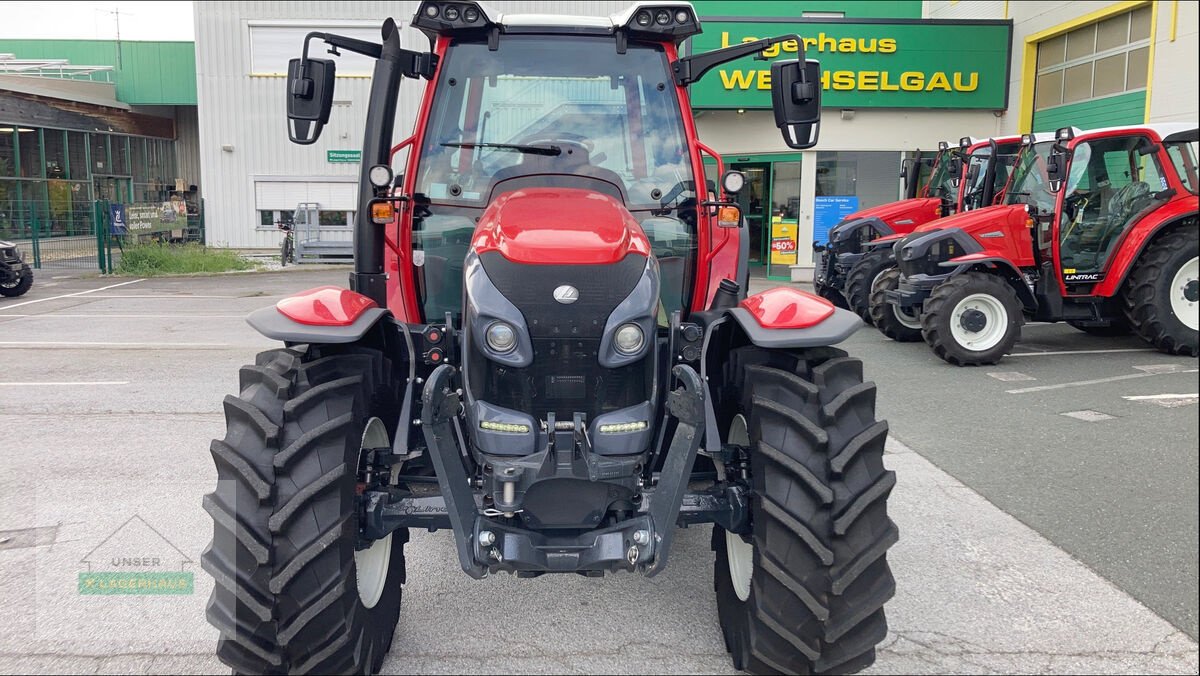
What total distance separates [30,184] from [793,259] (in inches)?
706

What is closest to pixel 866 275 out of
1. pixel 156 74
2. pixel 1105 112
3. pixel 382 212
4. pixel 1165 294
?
pixel 1165 294

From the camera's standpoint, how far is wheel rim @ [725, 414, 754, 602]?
3.10m

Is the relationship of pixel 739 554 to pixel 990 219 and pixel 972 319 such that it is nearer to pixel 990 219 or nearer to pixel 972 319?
pixel 972 319

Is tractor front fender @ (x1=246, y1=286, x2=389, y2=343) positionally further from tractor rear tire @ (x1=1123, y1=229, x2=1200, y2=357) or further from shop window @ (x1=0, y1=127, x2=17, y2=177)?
shop window @ (x1=0, y1=127, x2=17, y2=177)

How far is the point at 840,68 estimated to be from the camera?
17.4 m

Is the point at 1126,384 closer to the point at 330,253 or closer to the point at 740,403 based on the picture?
the point at 740,403

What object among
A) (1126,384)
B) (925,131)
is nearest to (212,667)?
(1126,384)

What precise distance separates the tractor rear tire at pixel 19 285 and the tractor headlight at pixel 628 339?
15.0m

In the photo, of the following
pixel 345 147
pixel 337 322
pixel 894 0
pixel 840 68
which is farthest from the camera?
pixel 345 147

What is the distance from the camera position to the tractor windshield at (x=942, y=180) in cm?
1268

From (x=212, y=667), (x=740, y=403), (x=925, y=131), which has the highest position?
(x=925, y=131)

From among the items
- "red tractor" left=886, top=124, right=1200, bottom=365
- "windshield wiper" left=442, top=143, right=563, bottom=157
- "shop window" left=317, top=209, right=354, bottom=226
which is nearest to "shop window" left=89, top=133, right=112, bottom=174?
"shop window" left=317, top=209, right=354, bottom=226

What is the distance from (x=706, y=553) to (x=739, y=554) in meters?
0.97

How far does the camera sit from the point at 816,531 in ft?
8.89
